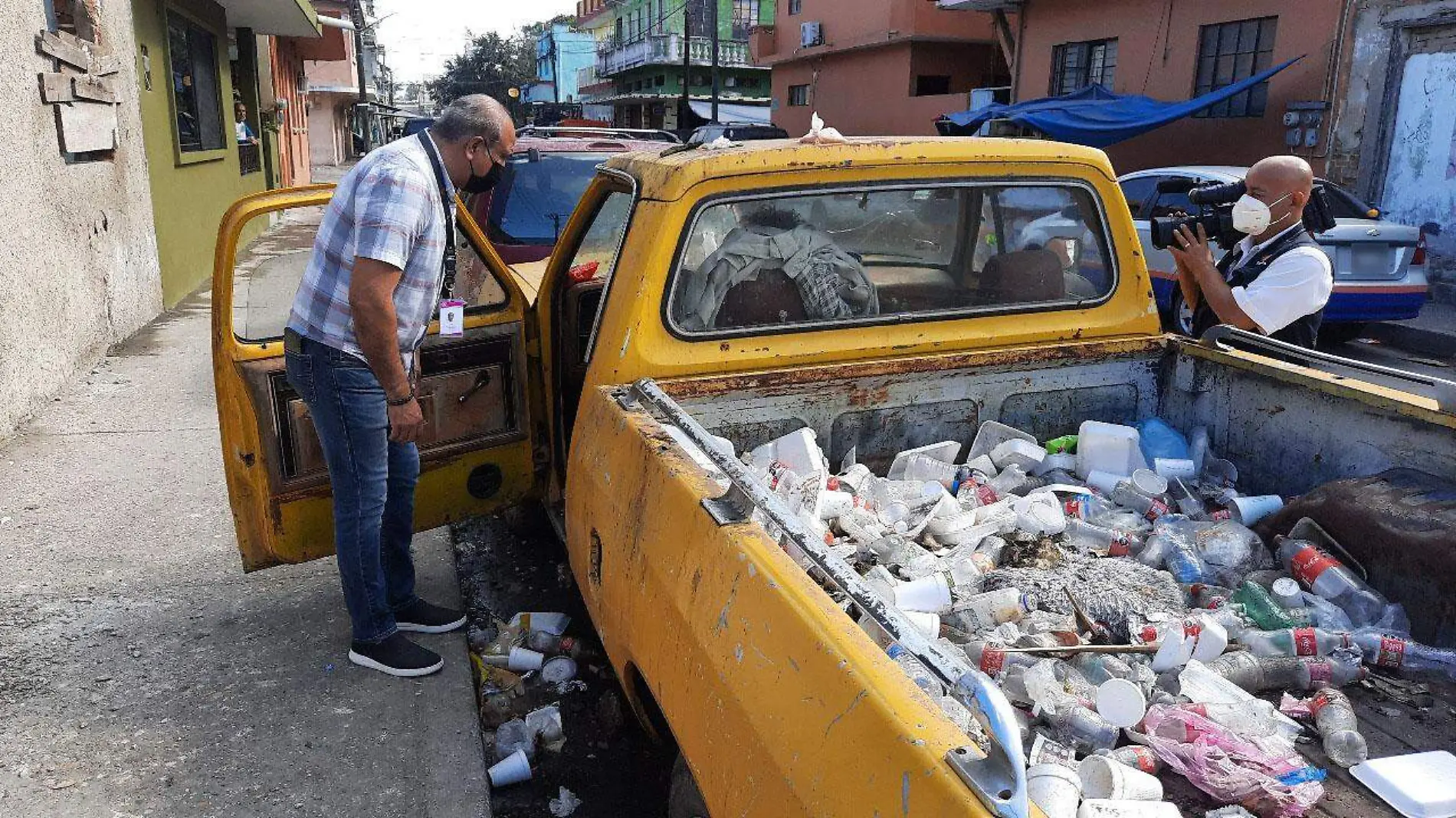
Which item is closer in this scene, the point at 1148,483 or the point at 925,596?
the point at 925,596

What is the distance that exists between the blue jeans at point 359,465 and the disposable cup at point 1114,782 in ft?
7.25

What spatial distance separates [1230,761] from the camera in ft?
5.72

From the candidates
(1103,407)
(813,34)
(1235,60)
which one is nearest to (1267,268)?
(1103,407)

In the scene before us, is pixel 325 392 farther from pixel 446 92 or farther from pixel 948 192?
pixel 446 92

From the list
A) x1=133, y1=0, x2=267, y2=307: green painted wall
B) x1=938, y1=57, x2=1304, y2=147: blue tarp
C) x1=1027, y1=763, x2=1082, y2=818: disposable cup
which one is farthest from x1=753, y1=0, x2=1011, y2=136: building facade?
x1=1027, y1=763, x2=1082, y2=818: disposable cup

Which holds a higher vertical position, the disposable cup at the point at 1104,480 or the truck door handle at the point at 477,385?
the truck door handle at the point at 477,385

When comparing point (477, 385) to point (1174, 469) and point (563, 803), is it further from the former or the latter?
point (1174, 469)

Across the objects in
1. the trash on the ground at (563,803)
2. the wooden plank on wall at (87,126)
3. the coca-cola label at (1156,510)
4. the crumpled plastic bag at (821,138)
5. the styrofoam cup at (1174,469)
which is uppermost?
the wooden plank on wall at (87,126)

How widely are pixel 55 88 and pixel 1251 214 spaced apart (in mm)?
7018

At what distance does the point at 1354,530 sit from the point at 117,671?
149 inches

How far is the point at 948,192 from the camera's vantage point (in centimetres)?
321

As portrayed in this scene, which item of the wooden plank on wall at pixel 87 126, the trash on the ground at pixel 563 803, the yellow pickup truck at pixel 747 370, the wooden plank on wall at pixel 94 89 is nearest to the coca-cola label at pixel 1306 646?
the yellow pickup truck at pixel 747 370

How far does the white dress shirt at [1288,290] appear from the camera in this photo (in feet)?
11.7

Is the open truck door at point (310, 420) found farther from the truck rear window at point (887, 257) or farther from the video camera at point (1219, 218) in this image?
the video camera at point (1219, 218)
